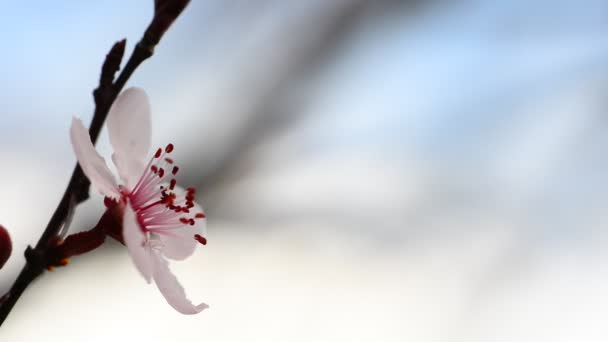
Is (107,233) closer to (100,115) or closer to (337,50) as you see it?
(100,115)

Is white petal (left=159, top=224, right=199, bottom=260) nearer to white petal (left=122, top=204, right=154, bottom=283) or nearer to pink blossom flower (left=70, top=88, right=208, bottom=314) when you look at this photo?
pink blossom flower (left=70, top=88, right=208, bottom=314)

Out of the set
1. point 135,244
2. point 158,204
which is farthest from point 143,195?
point 135,244

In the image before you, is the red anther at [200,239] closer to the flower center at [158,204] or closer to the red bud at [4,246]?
the flower center at [158,204]

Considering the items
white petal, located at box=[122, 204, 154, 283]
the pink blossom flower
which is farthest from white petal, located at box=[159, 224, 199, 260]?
white petal, located at box=[122, 204, 154, 283]

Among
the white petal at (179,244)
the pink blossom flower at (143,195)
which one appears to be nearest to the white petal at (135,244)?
the pink blossom flower at (143,195)

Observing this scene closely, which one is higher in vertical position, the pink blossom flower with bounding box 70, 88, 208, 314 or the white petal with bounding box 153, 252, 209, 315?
the pink blossom flower with bounding box 70, 88, 208, 314

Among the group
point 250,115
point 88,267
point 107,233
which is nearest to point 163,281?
point 107,233

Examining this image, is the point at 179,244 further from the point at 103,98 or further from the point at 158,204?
the point at 103,98

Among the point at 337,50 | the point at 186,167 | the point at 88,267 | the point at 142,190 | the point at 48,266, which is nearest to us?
the point at 48,266
